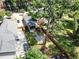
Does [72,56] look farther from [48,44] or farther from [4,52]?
[4,52]

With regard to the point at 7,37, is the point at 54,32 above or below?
below

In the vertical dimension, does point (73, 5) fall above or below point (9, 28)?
above

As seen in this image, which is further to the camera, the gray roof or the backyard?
the backyard

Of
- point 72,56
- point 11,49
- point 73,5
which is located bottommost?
point 72,56

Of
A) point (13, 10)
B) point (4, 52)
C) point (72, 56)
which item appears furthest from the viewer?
point (13, 10)

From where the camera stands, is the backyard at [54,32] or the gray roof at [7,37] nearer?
the gray roof at [7,37]

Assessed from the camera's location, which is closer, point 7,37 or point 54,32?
point 7,37

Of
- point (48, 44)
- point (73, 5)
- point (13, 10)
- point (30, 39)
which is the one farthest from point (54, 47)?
point (13, 10)

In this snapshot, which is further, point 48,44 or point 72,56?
point 48,44
